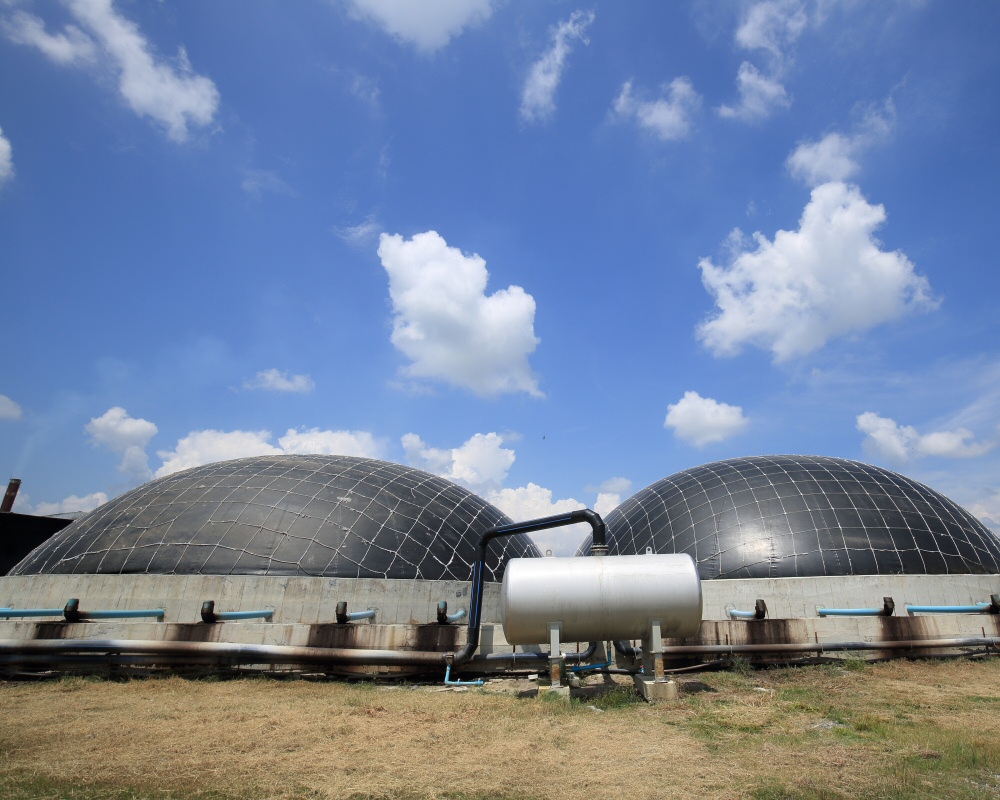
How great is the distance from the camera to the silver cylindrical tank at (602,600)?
12859 mm

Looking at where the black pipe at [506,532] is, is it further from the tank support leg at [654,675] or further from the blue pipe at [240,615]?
the blue pipe at [240,615]

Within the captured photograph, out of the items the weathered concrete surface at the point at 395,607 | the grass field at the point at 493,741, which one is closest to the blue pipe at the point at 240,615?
the weathered concrete surface at the point at 395,607

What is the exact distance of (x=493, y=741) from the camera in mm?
9086

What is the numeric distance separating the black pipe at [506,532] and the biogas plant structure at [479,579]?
2.2 inches

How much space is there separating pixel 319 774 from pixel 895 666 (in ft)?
52.9

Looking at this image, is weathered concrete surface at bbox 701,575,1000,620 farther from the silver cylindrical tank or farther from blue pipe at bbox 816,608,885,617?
the silver cylindrical tank

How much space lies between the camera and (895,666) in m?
16.3

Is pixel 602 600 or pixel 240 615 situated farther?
pixel 240 615

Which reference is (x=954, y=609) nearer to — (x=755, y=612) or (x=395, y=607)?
(x=755, y=612)

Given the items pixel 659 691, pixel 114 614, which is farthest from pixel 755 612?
pixel 114 614

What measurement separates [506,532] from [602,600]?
456 cm

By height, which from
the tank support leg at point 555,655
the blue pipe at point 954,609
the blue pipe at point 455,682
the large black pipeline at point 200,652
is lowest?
the blue pipe at point 455,682

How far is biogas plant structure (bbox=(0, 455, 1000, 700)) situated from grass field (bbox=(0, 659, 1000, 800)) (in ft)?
4.36

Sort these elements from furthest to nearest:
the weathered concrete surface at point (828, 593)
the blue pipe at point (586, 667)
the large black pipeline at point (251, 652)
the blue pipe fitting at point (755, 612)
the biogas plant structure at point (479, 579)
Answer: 1. the weathered concrete surface at point (828, 593)
2. the blue pipe fitting at point (755, 612)
3. the large black pipeline at point (251, 652)
4. the blue pipe at point (586, 667)
5. the biogas plant structure at point (479, 579)
